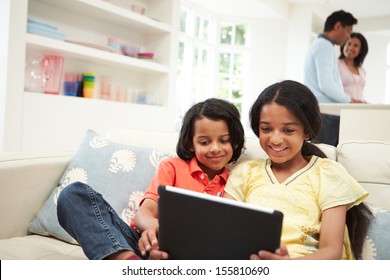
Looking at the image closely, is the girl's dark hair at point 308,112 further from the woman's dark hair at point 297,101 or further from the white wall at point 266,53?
the white wall at point 266,53

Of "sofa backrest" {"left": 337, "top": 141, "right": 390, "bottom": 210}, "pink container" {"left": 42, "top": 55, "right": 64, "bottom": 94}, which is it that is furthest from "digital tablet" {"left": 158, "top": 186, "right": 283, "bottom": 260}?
"pink container" {"left": 42, "top": 55, "right": 64, "bottom": 94}

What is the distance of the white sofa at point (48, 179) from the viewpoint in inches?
45.6

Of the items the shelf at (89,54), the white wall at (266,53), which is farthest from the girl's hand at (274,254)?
the white wall at (266,53)

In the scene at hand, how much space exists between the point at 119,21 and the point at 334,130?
2.14 m

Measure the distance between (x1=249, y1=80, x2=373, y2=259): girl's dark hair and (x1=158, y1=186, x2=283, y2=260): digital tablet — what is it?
46cm

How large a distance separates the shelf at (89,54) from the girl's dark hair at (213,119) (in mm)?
1745

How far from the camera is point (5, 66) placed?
2379 mm

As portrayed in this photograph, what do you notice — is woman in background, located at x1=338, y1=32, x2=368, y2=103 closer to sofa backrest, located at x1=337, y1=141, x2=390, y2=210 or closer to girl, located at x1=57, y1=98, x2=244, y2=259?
sofa backrest, located at x1=337, y1=141, x2=390, y2=210

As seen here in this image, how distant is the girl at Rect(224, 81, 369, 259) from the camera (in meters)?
0.97

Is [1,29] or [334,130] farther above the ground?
[1,29]

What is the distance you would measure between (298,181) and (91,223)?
571 mm

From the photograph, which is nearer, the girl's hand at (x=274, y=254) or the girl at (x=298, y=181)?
the girl's hand at (x=274, y=254)
